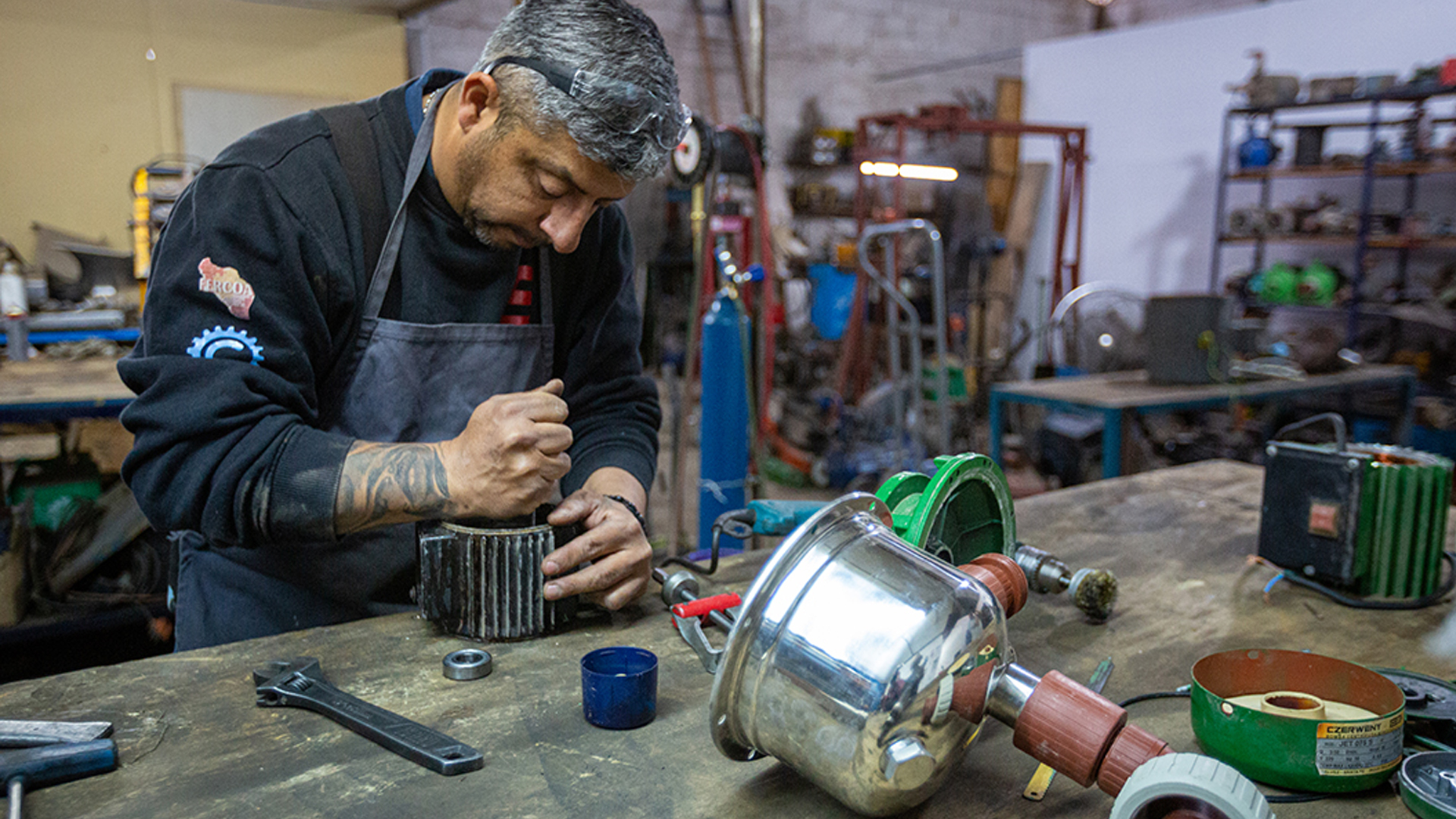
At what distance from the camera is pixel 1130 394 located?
12.9 feet

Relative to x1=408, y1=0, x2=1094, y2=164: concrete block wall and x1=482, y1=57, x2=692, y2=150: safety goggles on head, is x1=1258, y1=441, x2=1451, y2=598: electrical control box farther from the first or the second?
x1=408, y1=0, x2=1094, y2=164: concrete block wall

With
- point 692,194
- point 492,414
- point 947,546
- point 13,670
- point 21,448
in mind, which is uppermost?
point 692,194

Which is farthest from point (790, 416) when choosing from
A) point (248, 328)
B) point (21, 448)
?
point (248, 328)

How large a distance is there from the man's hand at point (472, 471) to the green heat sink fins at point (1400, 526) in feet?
3.83

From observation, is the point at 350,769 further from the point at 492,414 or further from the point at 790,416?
the point at 790,416

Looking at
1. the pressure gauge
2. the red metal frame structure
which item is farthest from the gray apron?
the red metal frame structure

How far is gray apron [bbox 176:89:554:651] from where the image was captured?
51.3 inches

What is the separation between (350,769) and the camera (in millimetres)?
876

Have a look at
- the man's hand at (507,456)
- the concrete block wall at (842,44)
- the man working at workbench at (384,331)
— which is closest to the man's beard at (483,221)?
the man working at workbench at (384,331)

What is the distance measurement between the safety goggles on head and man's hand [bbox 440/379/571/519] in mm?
354

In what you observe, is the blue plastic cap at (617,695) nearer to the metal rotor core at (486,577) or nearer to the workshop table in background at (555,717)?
the workshop table in background at (555,717)

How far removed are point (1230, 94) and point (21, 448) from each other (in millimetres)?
8005

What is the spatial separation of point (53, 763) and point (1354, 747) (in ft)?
3.83

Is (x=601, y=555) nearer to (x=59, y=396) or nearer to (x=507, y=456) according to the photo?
(x=507, y=456)
